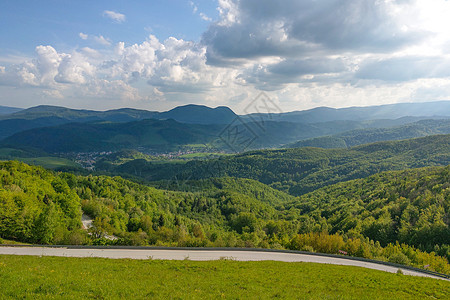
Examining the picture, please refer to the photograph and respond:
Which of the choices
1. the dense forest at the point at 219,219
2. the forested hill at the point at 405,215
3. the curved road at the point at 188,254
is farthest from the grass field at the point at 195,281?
the forested hill at the point at 405,215

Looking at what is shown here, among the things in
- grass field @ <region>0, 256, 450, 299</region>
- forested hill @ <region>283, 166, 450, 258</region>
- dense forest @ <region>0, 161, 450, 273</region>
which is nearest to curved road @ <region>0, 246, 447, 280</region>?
grass field @ <region>0, 256, 450, 299</region>

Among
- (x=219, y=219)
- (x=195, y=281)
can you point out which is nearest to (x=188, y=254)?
(x=195, y=281)

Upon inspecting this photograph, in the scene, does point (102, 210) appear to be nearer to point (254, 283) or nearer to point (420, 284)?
point (254, 283)

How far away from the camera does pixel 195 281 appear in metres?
21.1

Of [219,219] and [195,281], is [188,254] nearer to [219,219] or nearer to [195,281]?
[195,281]

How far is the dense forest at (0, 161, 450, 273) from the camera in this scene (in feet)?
132

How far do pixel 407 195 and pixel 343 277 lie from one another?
103 meters

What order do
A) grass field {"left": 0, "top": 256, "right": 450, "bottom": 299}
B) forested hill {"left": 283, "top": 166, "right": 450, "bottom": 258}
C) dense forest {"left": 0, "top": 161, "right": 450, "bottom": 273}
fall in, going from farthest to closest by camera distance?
forested hill {"left": 283, "top": 166, "right": 450, "bottom": 258} < dense forest {"left": 0, "top": 161, "right": 450, "bottom": 273} < grass field {"left": 0, "top": 256, "right": 450, "bottom": 299}

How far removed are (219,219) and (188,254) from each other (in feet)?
306

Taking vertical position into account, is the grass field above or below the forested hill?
above

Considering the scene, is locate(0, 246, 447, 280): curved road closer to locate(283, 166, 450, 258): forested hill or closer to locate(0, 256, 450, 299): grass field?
locate(0, 256, 450, 299): grass field

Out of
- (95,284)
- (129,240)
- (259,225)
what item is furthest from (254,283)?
(259,225)

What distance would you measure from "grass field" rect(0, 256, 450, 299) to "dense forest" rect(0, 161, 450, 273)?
14496 millimetres

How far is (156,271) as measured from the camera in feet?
76.6
